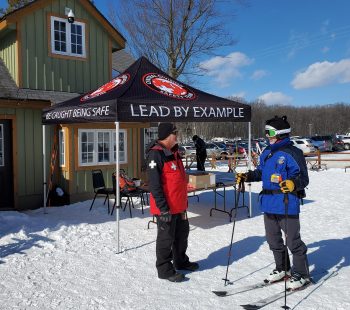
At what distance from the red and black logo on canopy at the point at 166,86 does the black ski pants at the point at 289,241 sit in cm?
300

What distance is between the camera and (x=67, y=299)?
4.02 metres

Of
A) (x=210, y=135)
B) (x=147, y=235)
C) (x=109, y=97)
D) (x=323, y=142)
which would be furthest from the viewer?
(x=210, y=135)

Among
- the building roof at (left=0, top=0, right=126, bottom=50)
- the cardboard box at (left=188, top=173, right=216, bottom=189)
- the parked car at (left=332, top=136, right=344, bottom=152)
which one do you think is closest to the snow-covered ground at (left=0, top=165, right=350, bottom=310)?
the cardboard box at (left=188, top=173, right=216, bottom=189)

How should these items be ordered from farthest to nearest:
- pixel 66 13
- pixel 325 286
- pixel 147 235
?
pixel 66 13
pixel 147 235
pixel 325 286

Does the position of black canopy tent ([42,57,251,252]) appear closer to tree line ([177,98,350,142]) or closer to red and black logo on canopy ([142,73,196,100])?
red and black logo on canopy ([142,73,196,100])

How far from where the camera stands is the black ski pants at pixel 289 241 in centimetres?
420

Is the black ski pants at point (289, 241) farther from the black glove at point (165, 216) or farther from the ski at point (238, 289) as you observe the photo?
the black glove at point (165, 216)

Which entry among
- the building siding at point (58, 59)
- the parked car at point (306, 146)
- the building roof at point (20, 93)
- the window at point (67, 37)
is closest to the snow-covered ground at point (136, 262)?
the building roof at point (20, 93)

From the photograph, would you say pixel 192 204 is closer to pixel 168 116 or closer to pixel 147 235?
pixel 147 235

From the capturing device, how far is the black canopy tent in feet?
18.8

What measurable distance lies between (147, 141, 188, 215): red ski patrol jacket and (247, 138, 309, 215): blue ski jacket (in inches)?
37.9

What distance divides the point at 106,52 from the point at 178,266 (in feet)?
24.3

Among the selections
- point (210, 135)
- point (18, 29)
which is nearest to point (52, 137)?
point (18, 29)

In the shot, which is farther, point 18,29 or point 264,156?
point 18,29
